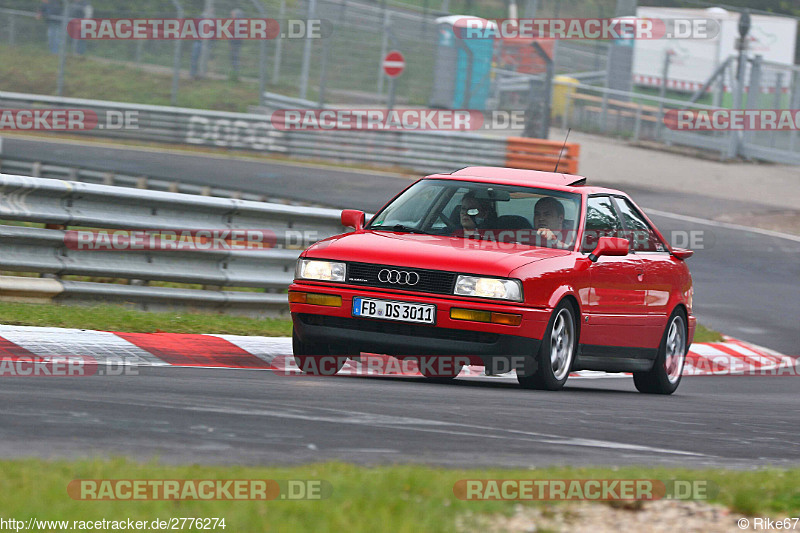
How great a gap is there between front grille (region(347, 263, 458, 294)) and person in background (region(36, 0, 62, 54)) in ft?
75.1

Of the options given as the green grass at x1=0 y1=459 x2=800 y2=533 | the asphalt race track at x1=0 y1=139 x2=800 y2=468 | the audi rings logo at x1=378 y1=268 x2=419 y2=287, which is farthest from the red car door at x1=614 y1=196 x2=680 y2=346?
the green grass at x1=0 y1=459 x2=800 y2=533

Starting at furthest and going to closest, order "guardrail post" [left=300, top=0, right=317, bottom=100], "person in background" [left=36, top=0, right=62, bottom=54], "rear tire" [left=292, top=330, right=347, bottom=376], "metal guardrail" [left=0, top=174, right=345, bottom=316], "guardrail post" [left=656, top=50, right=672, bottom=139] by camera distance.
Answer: "guardrail post" [left=656, top=50, right=672, bottom=139] < "guardrail post" [left=300, top=0, right=317, bottom=100] < "person in background" [left=36, top=0, right=62, bottom=54] < "metal guardrail" [left=0, top=174, right=345, bottom=316] < "rear tire" [left=292, top=330, right=347, bottom=376]

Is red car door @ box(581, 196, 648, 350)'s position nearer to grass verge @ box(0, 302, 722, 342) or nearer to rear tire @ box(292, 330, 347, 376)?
rear tire @ box(292, 330, 347, 376)

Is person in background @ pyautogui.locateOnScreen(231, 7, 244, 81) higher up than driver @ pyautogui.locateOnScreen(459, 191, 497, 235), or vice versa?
person in background @ pyautogui.locateOnScreen(231, 7, 244, 81)

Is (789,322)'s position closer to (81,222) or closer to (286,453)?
(81,222)

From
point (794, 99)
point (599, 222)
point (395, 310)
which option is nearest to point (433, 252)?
point (395, 310)

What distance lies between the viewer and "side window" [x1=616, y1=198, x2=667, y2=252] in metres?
9.73

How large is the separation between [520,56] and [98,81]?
1080 cm

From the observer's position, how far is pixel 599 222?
930 cm

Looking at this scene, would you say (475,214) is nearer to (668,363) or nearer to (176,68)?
(668,363)

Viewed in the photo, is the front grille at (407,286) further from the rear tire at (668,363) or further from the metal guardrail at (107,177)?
the metal guardrail at (107,177)

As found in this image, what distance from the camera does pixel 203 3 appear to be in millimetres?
31062

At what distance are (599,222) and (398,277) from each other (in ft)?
6.30

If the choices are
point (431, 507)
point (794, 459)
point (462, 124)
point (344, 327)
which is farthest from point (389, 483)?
point (462, 124)
